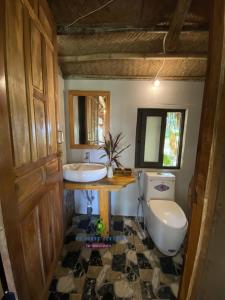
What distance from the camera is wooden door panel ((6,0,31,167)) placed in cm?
72

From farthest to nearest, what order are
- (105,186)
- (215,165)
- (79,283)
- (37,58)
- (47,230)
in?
1. (105,186)
2. (79,283)
3. (47,230)
4. (37,58)
5. (215,165)

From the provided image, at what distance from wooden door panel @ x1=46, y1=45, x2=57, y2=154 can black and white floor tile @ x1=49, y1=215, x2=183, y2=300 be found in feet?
3.98

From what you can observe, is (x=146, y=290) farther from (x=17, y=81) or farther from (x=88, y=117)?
(x=88, y=117)

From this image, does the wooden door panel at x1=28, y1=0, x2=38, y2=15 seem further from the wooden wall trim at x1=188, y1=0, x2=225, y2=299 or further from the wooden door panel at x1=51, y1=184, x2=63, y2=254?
the wooden door panel at x1=51, y1=184, x2=63, y2=254

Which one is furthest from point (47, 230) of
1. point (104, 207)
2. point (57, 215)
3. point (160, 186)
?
point (160, 186)

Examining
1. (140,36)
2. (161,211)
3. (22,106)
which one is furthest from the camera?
(161,211)

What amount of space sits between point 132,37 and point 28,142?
4.66ft

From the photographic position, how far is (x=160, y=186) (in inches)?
78.9

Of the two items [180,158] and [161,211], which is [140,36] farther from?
[161,211]

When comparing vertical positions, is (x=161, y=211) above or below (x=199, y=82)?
below

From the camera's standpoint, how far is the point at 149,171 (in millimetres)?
2209

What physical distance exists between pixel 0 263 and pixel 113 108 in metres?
1.87

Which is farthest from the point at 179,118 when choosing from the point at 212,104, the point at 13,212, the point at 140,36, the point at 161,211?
the point at 13,212

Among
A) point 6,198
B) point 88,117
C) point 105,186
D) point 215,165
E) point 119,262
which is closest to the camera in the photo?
point 215,165
